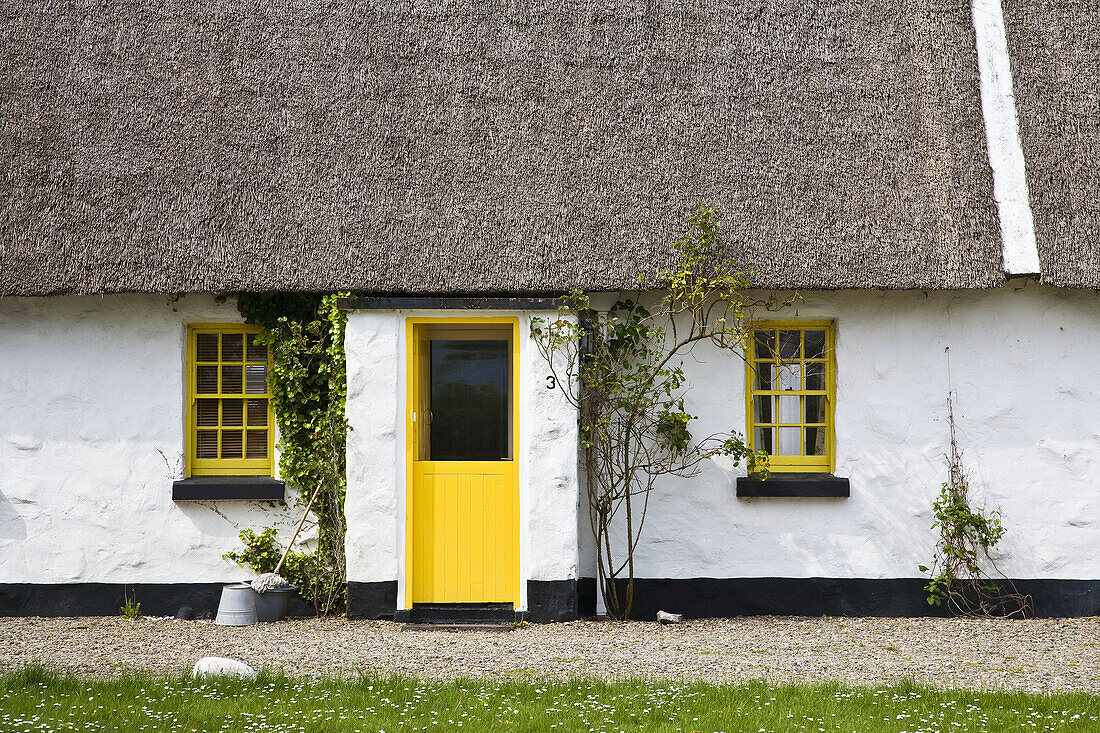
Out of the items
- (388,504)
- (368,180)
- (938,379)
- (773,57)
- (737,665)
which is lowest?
(737,665)

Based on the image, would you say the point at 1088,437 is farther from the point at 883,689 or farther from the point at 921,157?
the point at 883,689

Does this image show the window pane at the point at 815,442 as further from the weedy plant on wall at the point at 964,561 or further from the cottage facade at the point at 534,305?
the weedy plant on wall at the point at 964,561

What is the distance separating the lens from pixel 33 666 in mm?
5363

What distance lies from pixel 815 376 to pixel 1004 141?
233cm

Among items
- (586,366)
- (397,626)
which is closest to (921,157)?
(586,366)

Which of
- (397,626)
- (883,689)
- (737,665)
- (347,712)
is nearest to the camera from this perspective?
(347,712)

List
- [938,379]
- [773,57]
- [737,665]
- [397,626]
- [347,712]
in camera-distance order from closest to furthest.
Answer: [347,712], [737,665], [397,626], [938,379], [773,57]

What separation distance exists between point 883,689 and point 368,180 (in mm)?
4979

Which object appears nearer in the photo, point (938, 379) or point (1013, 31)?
point (938, 379)

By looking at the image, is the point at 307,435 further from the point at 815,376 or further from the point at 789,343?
the point at 815,376

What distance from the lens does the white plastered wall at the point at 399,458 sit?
6773 mm

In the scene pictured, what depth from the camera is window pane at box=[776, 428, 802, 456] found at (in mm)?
7383

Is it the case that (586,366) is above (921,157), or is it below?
below

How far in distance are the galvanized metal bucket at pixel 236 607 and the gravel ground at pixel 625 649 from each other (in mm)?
120
